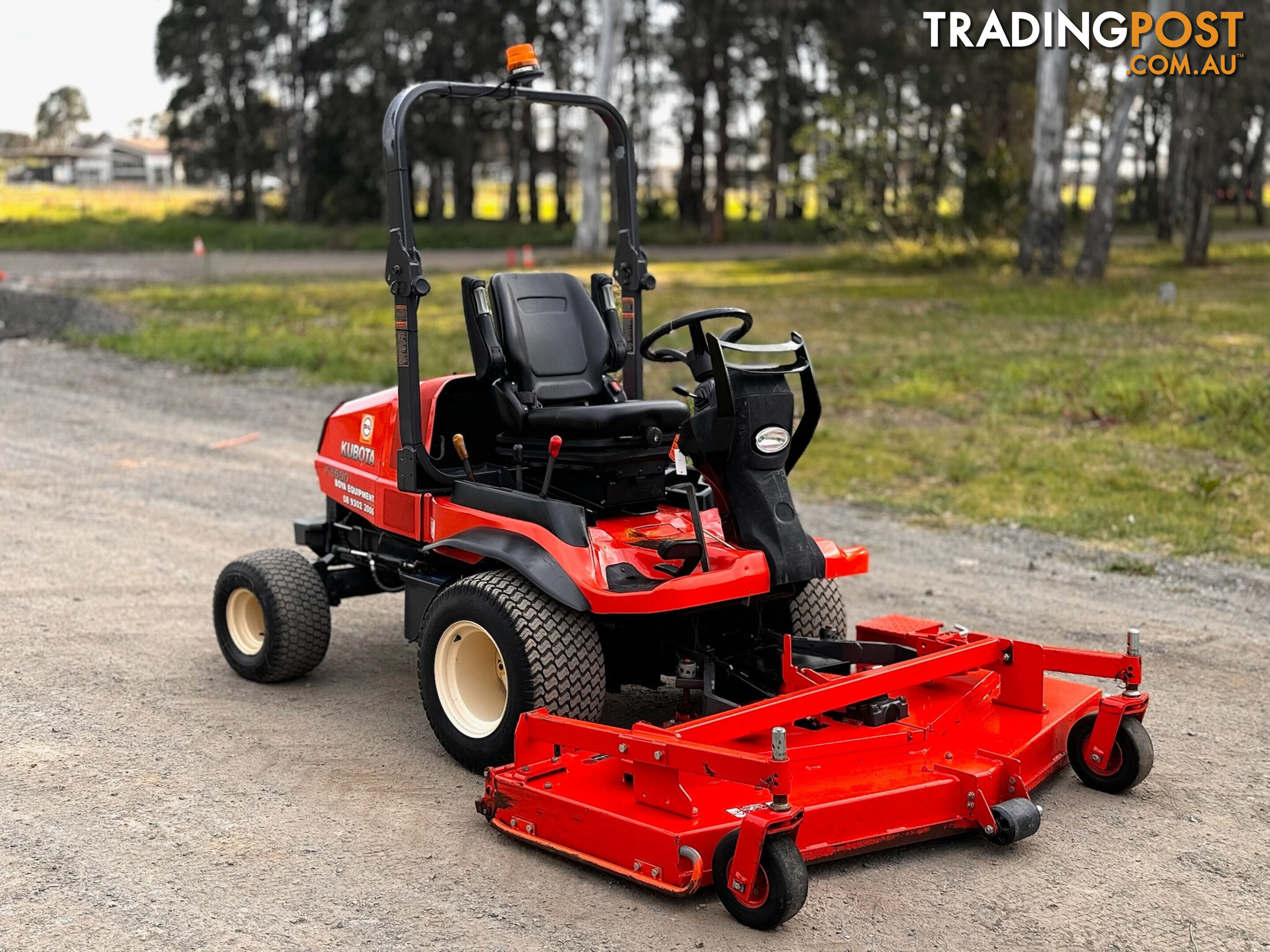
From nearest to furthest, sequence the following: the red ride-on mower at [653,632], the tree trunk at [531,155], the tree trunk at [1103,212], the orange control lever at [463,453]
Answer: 1. the red ride-on mower at [653,632]
2. the orange control lever at [463,453]
3. the tree trunk at [1103,212]
4. the tree trunk at [531,155]

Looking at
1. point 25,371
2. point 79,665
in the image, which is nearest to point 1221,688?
point 79,665

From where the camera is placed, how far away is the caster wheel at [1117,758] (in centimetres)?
501

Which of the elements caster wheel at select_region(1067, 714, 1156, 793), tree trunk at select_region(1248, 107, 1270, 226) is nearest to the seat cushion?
caster wheel at select_region(1067, 714, 1156, 793)

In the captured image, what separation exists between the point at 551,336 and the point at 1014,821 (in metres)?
2.58

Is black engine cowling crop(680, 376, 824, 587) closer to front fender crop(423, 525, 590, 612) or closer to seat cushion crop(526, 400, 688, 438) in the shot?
seat cushion crop(526, 400, 688, 438)

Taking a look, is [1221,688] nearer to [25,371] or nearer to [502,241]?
[25,371]

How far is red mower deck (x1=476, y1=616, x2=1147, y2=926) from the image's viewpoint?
4.15 metres

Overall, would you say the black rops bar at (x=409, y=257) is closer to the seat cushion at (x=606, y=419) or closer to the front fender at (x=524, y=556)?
the front fender at (x=524, y=556)

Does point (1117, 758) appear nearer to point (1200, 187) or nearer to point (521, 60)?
point (521, 60)

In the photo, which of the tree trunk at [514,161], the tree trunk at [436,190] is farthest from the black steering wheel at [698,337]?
the tree trunk at [514,161]

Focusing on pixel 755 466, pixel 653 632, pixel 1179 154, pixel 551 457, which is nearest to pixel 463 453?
pixel 551 457

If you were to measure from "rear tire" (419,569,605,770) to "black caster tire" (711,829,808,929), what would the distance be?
3.39 feet

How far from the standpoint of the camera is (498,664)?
17.2ft

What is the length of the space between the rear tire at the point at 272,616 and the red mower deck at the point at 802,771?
1.73 metres
